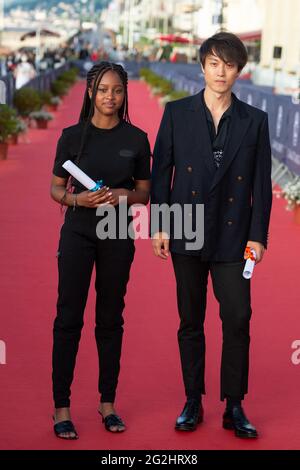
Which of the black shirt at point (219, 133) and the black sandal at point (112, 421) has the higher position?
the black shirt at point (219, 133)

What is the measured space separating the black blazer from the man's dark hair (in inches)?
9.8

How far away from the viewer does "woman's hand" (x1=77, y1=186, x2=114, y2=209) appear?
5.32 m

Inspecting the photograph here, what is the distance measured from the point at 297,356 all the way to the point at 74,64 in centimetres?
6976

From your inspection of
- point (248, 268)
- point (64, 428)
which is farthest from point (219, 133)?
point (64, 428)

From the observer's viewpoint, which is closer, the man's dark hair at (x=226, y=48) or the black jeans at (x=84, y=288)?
the man's dark hair at (x=226, y=48)

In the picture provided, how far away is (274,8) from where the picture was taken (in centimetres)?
7200

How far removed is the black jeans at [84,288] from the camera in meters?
5.52

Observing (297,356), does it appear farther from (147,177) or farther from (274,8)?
(274,8)

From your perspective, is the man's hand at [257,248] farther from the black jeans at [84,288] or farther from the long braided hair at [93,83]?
the long braided hair at [93,83]

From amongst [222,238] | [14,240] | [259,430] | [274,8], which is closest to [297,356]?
[259,430]

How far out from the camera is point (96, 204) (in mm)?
5363

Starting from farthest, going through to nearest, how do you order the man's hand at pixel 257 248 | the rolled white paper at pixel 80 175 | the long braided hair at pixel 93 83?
the man's hand at pixel 257 248 < the long braided hair at pixel 93 83 < the rolled white paper at pixel 80 175

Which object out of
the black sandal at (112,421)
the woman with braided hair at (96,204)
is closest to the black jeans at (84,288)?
the woman with braided hair at (96,204)

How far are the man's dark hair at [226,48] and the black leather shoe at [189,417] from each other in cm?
168
